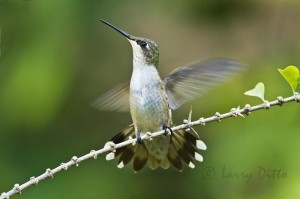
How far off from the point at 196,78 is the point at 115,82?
2.19m

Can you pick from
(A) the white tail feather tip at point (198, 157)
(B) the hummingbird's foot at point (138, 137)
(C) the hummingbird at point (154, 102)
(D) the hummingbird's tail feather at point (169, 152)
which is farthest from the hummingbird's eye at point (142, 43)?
(A) the white tail feather tip at point (198, 157)

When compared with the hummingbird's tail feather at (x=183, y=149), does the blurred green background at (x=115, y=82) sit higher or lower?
higher

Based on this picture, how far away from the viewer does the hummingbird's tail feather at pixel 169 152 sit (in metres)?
4.39

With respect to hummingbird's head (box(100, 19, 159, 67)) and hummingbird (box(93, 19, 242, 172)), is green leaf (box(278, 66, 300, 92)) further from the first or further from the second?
hummingbird's head (box(100, 19, 159, 67))

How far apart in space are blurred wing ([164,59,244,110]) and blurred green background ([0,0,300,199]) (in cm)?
83

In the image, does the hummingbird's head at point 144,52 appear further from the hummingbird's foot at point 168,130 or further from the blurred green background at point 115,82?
the blurred green background at point 115,82

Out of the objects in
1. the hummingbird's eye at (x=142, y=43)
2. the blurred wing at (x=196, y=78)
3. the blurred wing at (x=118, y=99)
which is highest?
the hummingbird's eye at (x=142, y=43)

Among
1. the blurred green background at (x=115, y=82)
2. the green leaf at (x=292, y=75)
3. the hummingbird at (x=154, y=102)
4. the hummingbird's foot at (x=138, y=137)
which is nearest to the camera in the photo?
the green leaf at (x=292, y=75)

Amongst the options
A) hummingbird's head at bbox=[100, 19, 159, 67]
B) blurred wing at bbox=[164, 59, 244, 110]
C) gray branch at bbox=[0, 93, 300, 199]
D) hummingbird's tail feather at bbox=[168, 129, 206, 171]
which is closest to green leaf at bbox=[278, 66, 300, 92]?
gray branch at bbox=[0, 93, 300, 199]

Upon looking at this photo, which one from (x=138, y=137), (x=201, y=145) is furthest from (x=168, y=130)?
(x=201, y=145)

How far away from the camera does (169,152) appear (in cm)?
449

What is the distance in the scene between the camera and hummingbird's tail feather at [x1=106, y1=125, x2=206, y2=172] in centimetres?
439

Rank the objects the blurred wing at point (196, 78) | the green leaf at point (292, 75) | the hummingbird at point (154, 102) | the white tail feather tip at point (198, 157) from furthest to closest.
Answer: the white tail feather tip at point (198, 157), the hummingbird at point (154, 102), the blurred wing at point (196, 78), the green leaf at point (292, 75)

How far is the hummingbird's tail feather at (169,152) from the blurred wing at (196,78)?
26 centimetres
